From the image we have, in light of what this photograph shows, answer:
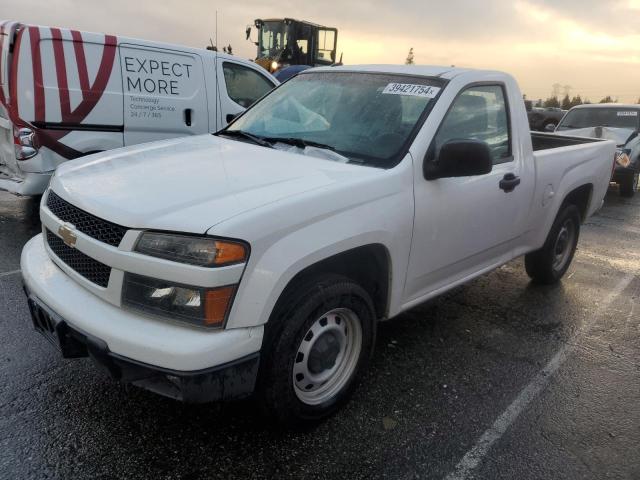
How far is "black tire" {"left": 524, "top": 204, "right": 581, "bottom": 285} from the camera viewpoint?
15.7ft

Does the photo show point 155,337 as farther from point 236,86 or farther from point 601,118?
point 601,118

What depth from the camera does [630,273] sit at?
576 cm

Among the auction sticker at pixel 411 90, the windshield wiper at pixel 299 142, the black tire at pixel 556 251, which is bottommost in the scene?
the black tire at pixel 556 251

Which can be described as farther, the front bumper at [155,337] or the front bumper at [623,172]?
the front bumper at [623,172]

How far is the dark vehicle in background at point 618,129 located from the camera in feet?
32.9

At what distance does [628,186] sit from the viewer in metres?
10.5

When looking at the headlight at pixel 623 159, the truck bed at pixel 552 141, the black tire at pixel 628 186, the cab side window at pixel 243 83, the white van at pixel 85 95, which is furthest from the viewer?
the black tire at pixel 628 186

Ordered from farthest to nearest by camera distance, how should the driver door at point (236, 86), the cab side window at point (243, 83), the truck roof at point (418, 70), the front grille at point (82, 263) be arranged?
the cab side window at point (243, 83) → the driver door at point (236, 86) → the truck roof at point (418, 70) → the front grille at point (82, 263)

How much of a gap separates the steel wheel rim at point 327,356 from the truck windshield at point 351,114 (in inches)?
36.0

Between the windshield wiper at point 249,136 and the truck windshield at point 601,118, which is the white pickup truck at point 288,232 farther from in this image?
the truck windshield at point 601,118

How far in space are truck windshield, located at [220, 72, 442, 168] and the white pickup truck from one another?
1 centimetres

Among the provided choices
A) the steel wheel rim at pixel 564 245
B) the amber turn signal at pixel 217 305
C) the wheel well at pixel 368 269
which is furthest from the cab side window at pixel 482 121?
the amber turn signal at pixel 217 305

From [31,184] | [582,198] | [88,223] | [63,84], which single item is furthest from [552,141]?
[31,184]

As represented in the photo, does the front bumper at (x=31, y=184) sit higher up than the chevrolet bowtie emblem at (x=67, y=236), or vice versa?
the chevrolet bowtie emblem at (x=67, y=236)
